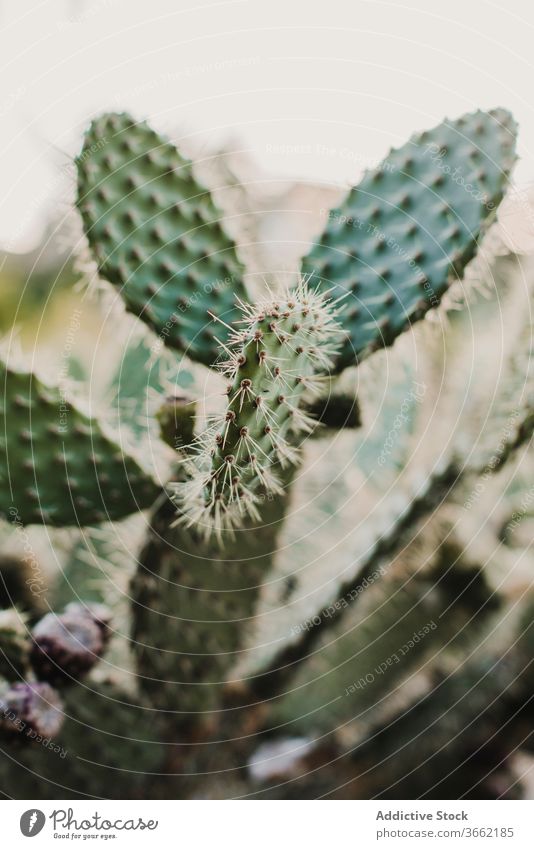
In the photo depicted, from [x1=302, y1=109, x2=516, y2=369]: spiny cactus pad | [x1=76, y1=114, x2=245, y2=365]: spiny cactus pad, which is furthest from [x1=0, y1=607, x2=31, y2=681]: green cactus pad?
[x1=302, y1=109, x2=516, y2=369]: spiny cactus pad

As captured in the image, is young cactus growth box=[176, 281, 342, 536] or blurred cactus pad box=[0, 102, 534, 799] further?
blurred cactus pad box=[0, 102, 534, 799]

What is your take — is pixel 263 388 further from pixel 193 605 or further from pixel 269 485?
pixel 193 605
